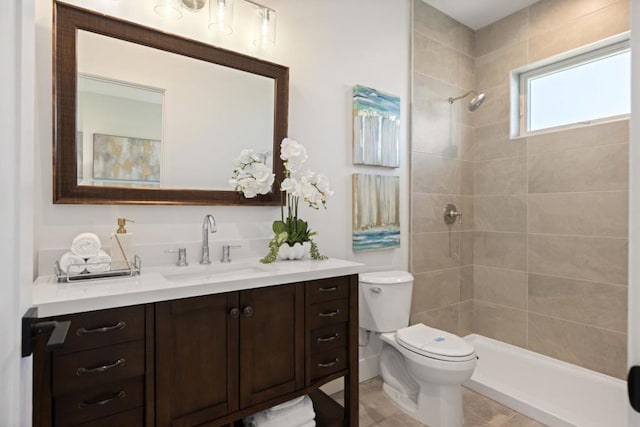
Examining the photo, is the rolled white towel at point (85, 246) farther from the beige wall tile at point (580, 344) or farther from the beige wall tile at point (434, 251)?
the beige wall tile at point (580, 344)

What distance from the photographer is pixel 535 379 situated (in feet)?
7.91

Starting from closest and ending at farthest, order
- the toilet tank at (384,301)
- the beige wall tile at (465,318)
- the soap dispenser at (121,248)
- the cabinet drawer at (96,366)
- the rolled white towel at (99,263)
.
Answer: the cabinet drawer at (96,366) → the rolled white towel at (99,263) → the soap dispenser at (121,248) → the toilet tank at (384,301) → the beige wall tile at (465,318)

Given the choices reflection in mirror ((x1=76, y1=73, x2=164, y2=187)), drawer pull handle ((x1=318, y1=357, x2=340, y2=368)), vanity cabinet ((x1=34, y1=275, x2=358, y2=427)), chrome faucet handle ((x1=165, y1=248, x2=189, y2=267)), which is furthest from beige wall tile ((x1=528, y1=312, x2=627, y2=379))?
reflection in mirror ((x1=76, y1=73, x2=164, y2=187))

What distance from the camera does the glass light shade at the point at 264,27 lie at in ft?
6.08

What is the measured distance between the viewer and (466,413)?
2.03 meters

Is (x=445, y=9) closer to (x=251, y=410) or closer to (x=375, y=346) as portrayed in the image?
(x=375, y=346)

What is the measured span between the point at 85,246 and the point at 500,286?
2.89 meters

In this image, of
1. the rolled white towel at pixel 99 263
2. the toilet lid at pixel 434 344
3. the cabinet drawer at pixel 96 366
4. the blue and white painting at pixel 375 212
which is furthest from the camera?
the blue and white painting at pixel 375 212

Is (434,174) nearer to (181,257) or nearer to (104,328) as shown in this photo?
(181,257)

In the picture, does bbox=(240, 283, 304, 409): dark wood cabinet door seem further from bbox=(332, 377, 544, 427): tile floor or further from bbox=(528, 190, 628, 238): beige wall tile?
bbox=(528, 190, 628, 238): beige wall tile

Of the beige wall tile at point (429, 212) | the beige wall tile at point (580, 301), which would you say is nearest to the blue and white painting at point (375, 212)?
the beige wall tile at point (429, 212)

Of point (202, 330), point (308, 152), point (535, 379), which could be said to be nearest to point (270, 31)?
point (308, 152)

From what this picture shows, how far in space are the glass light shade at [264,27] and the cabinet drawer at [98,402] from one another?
5.54 ft

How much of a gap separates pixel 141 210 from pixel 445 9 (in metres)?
2.69
